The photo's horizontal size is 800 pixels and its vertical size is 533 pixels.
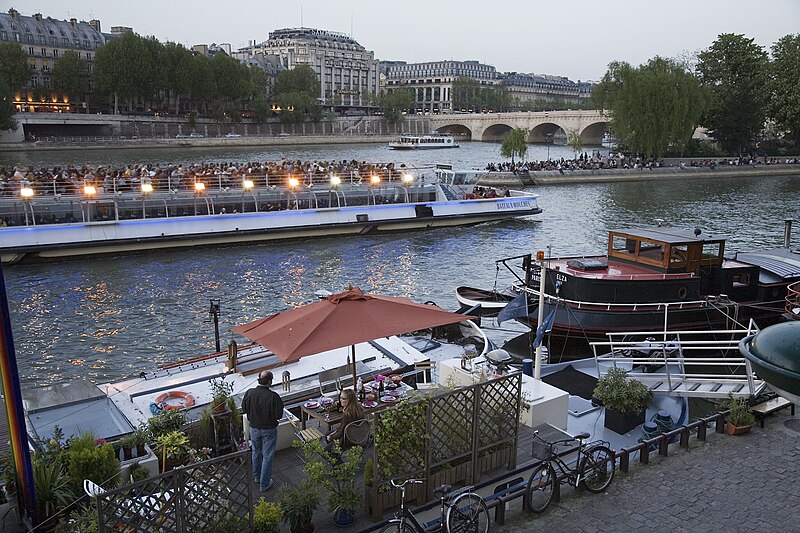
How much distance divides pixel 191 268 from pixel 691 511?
23061 millimetres

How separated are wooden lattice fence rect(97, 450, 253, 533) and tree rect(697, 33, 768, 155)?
248 feet

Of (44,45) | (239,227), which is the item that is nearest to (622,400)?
(239,227)

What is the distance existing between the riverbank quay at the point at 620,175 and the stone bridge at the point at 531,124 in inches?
1053

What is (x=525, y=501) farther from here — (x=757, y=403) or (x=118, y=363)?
(x=118, y=363)

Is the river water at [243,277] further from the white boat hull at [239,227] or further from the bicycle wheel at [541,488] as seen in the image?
the bicycle wheel at [541,488]

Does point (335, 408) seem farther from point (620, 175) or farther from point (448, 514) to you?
point (620, 175)

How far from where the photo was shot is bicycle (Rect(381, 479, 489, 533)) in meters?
7.16

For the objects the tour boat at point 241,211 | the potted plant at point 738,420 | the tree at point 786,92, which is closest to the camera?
the potted plant at point 738,420

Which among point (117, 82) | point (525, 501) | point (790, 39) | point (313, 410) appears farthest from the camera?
point (117, 82)

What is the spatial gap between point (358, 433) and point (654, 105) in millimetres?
64806

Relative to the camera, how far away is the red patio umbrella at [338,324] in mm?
8648

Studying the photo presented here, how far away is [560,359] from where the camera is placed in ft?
61.8

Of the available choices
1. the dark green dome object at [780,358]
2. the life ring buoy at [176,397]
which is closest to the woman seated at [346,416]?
the life ring buoy at [176,397]

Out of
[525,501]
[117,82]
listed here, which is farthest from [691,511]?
[117,82]
